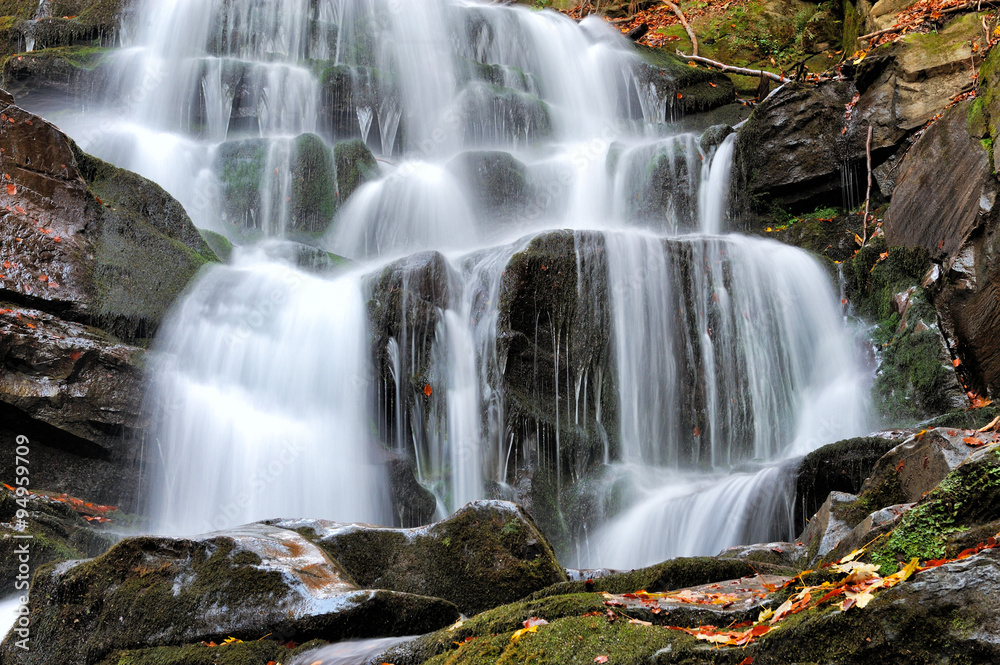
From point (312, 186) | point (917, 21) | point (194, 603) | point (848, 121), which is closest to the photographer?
point (194, 603)

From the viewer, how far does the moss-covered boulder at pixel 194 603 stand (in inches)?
133

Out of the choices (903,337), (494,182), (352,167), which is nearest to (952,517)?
(903,337)

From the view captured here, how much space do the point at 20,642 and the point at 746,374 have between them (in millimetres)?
7890

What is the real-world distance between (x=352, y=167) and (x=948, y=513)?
1230 centimetres

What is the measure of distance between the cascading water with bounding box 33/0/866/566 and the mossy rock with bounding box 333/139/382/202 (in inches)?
4.7

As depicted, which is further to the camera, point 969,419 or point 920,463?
point 969,419

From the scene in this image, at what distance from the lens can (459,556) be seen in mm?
4457

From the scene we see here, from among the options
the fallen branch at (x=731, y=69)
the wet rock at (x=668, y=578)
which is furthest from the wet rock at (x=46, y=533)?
the fallen branch at (x=731, y=69)

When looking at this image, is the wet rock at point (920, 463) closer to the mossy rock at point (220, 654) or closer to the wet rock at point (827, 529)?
the wet rock at point (827, 529)

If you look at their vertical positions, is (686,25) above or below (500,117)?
above

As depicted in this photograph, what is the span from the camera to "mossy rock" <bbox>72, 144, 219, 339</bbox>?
8.51 meters

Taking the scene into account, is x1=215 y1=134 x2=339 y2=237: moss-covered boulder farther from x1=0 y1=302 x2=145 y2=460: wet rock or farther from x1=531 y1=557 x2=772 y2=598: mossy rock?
x1=531 y1=557 x2=772 y2=598: mossy rock

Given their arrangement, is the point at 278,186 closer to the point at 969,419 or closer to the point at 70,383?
Result: the point at 70,383

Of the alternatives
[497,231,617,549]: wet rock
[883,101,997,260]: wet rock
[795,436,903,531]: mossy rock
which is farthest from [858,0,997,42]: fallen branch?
[795,436,903,531]: mossy rock
